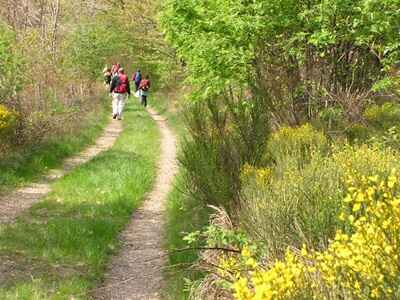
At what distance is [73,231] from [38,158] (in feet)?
18.4

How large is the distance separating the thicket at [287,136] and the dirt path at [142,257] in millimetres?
822

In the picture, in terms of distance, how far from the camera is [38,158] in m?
13.1

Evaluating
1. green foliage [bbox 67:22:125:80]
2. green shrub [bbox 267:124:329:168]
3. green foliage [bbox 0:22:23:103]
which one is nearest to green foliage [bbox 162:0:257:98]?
green shrub [bbox 267:124:329:168]

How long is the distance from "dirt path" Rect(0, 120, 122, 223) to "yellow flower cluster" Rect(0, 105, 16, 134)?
134 centimetres

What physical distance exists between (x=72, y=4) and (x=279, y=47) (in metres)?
16.1

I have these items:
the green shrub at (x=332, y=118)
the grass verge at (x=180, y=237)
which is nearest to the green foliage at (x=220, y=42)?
the green shrub at (x=332, y=118)

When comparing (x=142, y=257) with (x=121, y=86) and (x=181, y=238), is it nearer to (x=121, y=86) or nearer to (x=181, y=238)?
(x=181, y=238)

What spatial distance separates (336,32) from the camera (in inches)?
407

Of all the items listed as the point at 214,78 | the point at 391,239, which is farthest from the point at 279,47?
the point at 391,239

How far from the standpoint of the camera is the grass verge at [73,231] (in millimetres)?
6211

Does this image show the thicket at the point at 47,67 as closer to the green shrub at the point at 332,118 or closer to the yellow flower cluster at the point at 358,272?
the green shrub at the point at 332,118

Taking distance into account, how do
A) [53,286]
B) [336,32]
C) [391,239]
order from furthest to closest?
[336,32], [53,286], [391,239]

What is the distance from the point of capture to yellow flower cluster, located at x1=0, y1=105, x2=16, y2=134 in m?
12.0

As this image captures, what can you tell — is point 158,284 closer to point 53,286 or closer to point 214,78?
point 53,286
